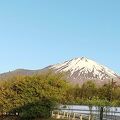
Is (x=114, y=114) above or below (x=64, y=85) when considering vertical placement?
below

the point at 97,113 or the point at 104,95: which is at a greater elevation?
the point at 104,95

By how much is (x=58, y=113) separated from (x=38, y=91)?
3829mm

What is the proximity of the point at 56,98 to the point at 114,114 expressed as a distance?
31.8 feet

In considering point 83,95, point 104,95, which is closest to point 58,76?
point 104,95

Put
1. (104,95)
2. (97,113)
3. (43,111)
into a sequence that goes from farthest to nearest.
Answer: (104,95) → (43,111) → (97,113)

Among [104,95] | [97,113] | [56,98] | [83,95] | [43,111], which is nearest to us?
[97,113]

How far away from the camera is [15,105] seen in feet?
168

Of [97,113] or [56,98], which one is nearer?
[97,113]

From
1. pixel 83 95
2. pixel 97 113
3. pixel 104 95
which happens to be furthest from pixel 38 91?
pixel 83 95

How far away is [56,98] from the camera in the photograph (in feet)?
166

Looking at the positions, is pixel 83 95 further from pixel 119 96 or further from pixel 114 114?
pixel 114 114

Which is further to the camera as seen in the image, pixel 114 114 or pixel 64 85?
pixel 64 85

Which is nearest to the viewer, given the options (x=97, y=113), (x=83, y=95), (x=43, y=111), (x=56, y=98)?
(x=97, y=113)

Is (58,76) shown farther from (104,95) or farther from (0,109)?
(104,95)
